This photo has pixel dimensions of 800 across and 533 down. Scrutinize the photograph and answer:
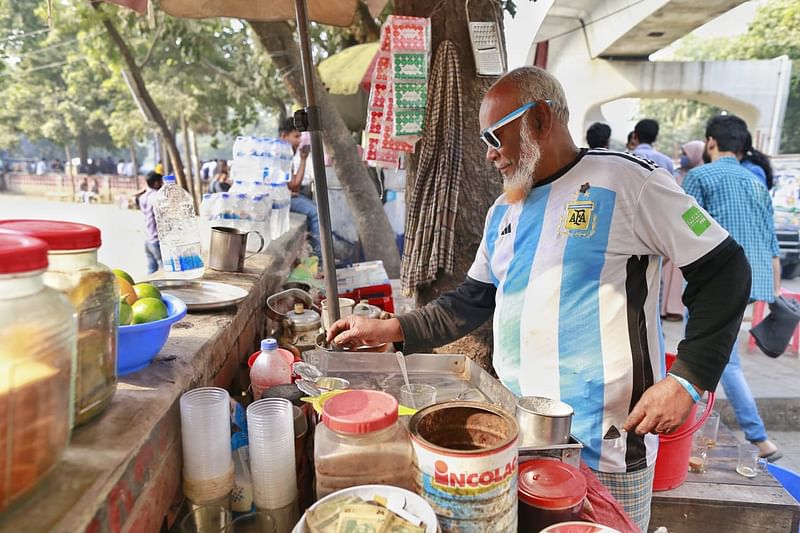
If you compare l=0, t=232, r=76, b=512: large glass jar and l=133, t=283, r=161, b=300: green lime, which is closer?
l=0, t=232, r=76, b=512: large glass jar

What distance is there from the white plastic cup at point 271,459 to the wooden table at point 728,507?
8.11 ft

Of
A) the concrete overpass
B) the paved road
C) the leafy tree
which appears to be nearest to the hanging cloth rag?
the paved road

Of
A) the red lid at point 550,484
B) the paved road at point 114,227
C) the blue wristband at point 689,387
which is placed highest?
the red lid at point 550,484

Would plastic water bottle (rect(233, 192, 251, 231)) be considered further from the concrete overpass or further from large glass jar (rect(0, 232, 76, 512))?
the concrete overpass

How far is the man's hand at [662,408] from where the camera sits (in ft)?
5.77

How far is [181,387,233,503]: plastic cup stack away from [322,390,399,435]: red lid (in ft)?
0.94

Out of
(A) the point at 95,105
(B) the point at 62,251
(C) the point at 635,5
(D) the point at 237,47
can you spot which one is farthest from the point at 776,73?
(A) the point at 95,105

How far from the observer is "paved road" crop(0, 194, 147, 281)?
12.3 m

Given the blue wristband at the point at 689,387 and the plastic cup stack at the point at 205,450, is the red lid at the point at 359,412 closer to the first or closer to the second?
the plastic cup stack at the point at 205,450

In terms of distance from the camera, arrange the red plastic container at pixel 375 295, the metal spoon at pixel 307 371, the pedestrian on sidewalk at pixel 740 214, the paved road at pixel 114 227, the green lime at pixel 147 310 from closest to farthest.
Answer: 1. the green lime at pixel 147 310
2. the metal spoon at pixel 307 371
3. the red plastic container at pixel 375 295
4. the pedestrian on sidewalk at pixel 740 214
5. the paved road at pixel 114 227

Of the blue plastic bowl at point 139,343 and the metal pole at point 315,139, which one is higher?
the metal pole at point 315,139

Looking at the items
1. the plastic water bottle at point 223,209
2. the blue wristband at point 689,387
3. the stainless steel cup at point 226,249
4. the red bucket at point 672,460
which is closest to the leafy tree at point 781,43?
the red bucket at point 672,460

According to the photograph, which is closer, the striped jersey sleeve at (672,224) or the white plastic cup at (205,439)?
the white plastic cup at (205,439)

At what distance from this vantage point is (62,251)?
925 mm
